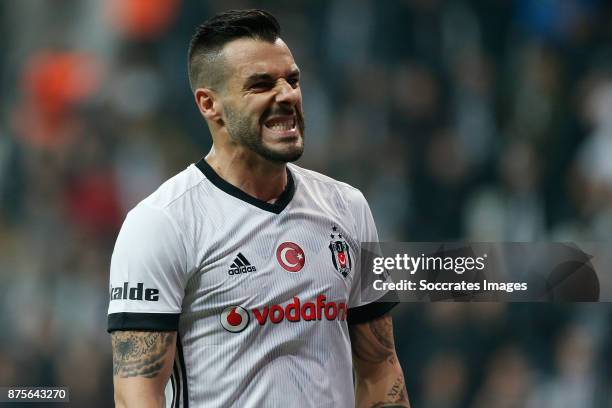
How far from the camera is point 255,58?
216 centimetres

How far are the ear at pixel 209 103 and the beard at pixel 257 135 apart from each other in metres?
0.04

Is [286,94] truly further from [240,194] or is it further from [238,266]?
[238,266]

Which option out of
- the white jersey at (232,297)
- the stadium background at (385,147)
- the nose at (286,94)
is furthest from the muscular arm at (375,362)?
the stadium background at (385,147)

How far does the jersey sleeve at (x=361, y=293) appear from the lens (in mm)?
2344

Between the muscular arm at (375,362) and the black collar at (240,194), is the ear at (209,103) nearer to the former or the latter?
the black collar at (240,194)

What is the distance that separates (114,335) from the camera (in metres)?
2.07

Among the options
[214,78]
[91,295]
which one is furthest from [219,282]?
[91,295]

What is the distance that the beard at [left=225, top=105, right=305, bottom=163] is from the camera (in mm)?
2121

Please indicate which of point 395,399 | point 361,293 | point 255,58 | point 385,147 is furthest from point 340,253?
point 385,147

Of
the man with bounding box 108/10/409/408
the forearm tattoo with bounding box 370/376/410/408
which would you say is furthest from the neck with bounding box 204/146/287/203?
the forearm tattoo with bounding box 370/376/410/408

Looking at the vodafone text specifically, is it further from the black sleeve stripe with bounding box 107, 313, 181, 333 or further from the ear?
the ear

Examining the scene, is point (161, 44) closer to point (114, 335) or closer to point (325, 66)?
point (325, 66)

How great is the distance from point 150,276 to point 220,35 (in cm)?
62

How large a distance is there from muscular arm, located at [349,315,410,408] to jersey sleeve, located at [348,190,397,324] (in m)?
0.02
